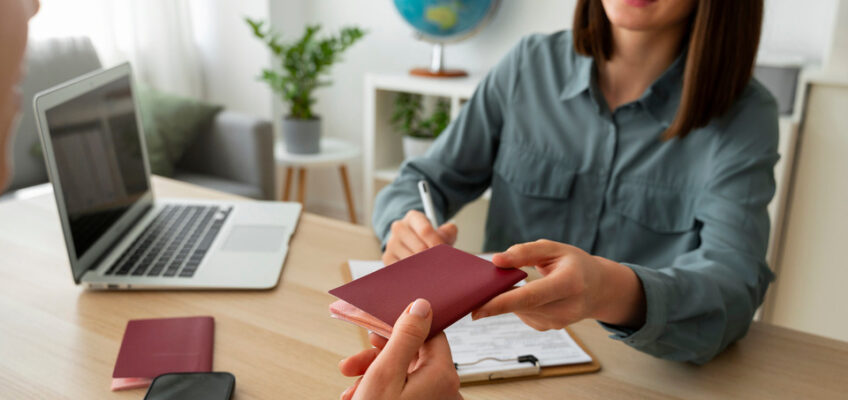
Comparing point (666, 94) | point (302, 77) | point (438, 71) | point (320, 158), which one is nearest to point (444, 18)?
point (438, 71)

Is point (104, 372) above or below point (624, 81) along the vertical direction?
below

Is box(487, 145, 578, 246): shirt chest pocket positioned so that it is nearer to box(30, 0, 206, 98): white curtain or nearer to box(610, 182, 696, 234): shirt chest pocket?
box(610, 182, 696, 234): shirt chest pocket

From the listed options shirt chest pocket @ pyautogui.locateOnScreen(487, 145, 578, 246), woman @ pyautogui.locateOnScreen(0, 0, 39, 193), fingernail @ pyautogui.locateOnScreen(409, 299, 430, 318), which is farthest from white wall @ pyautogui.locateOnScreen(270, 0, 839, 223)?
woman @ pyautogui.locateOnScreen(0, 0, 39, 193)

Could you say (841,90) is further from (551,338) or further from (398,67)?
(398,67)

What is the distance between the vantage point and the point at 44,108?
837mm

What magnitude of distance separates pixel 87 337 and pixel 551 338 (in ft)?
1.80

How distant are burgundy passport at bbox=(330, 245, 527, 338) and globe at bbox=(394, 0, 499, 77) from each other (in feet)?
5.87

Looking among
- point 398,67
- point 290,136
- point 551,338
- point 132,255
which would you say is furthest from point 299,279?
point 398,67

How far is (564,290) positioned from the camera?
0.64m

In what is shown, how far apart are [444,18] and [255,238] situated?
1.48 meters

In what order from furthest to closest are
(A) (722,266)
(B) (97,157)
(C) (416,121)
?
(C) (416,121)
(B) (97,157)
(A) (722,266)

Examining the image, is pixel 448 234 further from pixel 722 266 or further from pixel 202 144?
pixel 202 144

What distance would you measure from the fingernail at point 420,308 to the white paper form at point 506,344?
0.60 ft

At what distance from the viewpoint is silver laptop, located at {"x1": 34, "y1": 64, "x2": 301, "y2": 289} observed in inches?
35.0
